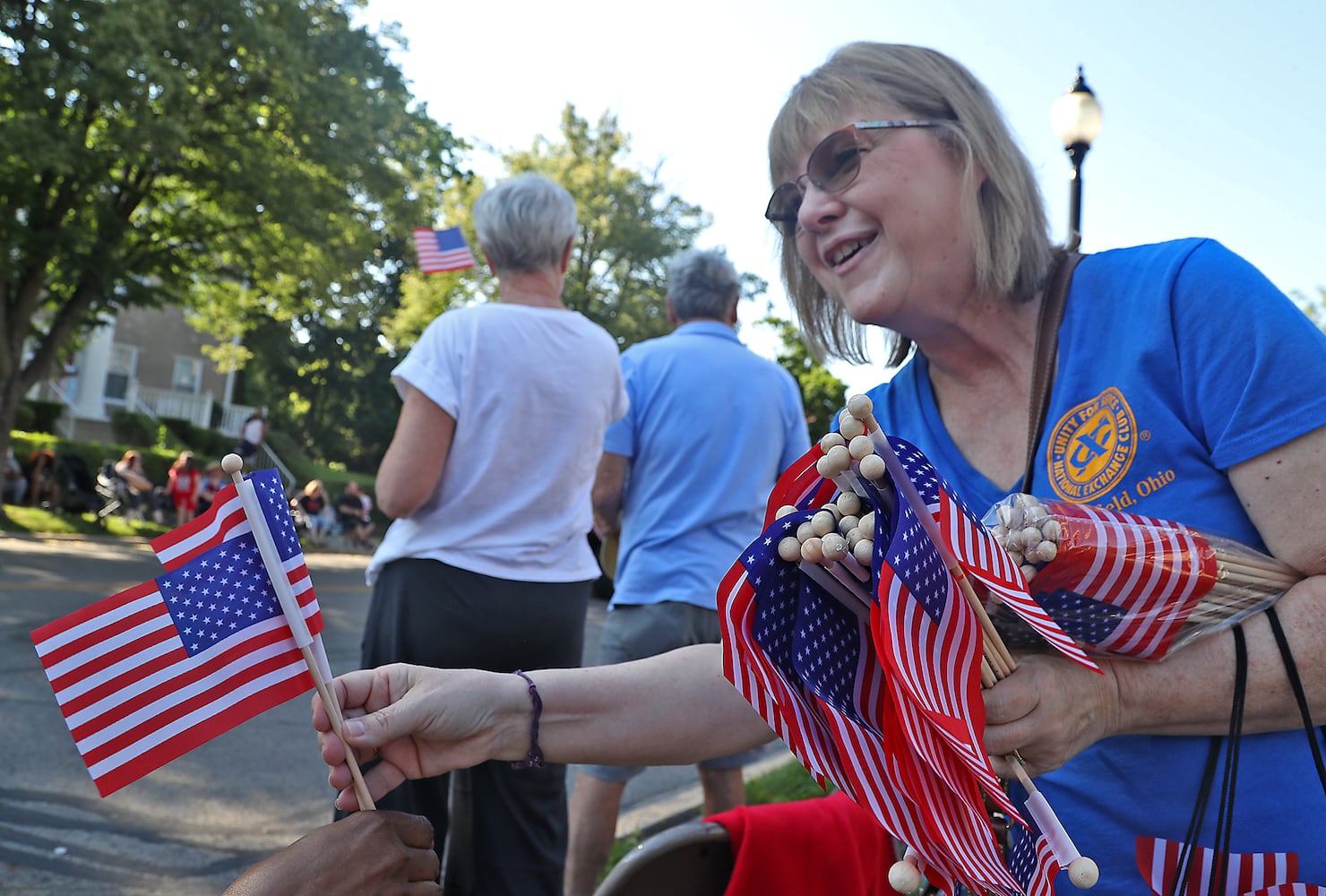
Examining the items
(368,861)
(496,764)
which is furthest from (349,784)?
(496,764)

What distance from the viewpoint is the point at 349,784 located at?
157cm

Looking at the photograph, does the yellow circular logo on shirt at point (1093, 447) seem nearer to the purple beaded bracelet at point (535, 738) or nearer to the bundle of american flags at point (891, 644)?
the bundle of american flags at point (891, 644)

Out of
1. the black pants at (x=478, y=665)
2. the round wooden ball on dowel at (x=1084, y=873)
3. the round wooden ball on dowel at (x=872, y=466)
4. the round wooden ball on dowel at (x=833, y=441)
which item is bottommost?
the black pants at (x=478, y=665)

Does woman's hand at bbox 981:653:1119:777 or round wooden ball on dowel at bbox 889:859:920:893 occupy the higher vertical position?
woman's hand at bbox 981:653:1119:777

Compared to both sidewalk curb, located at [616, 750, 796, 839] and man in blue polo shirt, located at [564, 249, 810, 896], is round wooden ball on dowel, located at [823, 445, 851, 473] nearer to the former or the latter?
man in blue polo shirt, located at [564, 249, 810, 896]

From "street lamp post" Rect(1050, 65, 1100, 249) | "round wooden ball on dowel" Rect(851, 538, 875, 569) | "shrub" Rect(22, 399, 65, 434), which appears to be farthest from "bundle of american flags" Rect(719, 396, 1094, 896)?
"shrub" Rect(22, 399, 65, 434)

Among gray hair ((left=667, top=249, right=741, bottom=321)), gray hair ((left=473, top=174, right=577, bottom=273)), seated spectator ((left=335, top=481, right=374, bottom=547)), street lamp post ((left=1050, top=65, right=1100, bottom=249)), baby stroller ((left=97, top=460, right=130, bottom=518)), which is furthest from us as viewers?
seated spectator ((left=335, top=481, right=374, bottom=547))

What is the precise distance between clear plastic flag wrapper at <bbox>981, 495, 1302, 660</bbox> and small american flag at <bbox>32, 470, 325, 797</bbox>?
0.99m

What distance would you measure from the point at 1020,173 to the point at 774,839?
1250 millimetres

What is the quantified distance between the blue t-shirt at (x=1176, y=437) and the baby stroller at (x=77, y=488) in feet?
64.5

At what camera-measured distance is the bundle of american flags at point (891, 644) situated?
3.60 ft

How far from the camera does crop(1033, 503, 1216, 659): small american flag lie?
1250mm

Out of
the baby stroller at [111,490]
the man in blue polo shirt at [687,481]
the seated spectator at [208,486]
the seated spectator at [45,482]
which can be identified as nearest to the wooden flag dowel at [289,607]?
the man in blue polo shirt at [687,481]

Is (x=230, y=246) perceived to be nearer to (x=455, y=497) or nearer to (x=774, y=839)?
(x=455, y=497)
